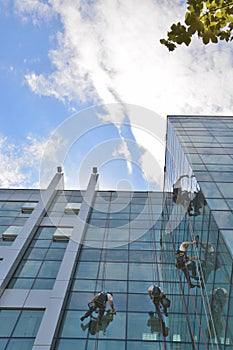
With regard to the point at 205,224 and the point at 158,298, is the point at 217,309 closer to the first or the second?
the point at 205,224

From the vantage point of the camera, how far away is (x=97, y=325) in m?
14.8

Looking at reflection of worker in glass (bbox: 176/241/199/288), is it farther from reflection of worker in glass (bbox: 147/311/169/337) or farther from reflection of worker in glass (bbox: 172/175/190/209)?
reflection of worker in glass (bbox: 147/311/169/337)

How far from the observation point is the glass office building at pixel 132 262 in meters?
11.9

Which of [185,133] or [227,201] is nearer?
[227,201]

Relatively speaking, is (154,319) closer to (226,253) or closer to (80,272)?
(80,272)

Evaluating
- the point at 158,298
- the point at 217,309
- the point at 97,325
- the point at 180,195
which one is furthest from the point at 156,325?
the point at 180,195

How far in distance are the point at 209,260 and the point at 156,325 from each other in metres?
5.47

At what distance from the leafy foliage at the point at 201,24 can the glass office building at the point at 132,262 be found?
6108 mm

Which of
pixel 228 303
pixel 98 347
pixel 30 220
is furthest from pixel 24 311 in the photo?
pixel 228 303

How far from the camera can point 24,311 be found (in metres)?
15.9

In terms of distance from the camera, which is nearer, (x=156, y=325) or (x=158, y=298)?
(x=156, y=325)

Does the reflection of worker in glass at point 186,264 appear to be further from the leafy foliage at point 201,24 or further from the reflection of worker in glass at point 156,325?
the leafy foliage at point 201,24

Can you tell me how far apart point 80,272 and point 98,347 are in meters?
4.95

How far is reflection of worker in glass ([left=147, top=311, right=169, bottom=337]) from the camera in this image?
588 inches
